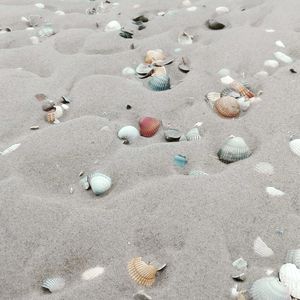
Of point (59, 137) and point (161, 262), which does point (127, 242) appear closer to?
point (161, 262)

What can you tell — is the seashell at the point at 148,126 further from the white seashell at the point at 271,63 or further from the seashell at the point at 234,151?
the white seashell at the point at 271,63

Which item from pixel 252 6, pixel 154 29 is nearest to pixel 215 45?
pixel 154 29

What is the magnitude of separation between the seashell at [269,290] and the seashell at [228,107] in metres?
1.22

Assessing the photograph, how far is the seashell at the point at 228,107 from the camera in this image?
8.50ft

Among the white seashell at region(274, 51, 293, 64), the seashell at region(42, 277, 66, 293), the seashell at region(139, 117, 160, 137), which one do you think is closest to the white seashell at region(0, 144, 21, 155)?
the seashell at region(139, 117, 160, 137)

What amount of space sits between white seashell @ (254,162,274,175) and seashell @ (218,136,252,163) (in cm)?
11

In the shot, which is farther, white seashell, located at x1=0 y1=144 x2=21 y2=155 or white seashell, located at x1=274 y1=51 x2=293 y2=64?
white seashell, located at x1=274 y1=51 x2=293 y2=64

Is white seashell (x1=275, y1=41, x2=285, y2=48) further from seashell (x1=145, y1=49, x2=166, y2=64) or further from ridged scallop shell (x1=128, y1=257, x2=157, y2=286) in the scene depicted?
ridged scallop shell (x1=128, y1=257, x2=157, y2=286)

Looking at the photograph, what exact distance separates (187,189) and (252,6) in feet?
8.72

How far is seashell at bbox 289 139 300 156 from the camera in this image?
7.37ft

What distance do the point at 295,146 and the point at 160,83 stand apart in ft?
3.48

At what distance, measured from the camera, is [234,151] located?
225cm

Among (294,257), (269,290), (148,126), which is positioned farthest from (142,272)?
(148,126)

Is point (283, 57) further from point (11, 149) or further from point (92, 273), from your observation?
point (92, 273)
